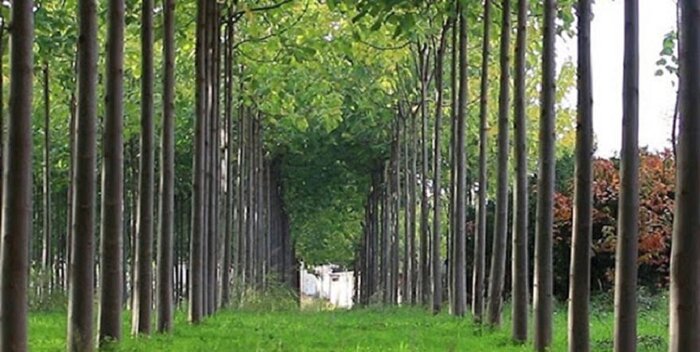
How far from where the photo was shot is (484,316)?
18.4 meters

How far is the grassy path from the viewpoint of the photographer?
1215 cm

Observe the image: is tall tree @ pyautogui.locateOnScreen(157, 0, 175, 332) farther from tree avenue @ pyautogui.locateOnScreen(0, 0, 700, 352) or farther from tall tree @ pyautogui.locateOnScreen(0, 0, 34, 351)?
tall tree @ pyautogui.locateOnScreen(0, 0, 34, 351)

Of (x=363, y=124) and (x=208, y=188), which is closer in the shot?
(x=208, y=188)

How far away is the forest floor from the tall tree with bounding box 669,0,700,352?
451 centimetres

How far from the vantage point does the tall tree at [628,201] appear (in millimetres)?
8469

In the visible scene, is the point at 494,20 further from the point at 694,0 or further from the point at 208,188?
the point at 694,0

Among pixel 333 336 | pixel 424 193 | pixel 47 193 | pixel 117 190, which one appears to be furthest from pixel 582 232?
pixel 424 193

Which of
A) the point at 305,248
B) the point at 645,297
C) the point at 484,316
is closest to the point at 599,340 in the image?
the point at 484,316

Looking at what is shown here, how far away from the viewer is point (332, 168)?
128 ft

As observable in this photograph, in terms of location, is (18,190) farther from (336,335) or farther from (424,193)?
(424,193)

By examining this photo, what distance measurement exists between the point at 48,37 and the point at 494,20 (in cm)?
713

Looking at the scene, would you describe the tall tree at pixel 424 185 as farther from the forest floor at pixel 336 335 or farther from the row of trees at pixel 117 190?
Answer: the forest floor at pixel 336 335

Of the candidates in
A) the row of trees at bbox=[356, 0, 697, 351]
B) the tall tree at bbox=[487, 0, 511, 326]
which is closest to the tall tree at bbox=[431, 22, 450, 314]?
the row of trees at bbox=[356, 0, 697, 351]

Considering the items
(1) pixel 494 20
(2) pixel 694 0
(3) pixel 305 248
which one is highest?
(1) pixel 494 20
